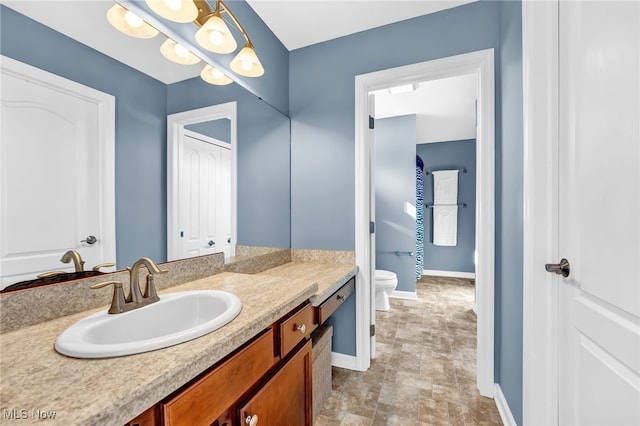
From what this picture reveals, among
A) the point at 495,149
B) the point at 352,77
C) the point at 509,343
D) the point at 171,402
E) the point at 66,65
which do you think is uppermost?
the point at 352,77

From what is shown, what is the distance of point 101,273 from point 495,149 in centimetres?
203

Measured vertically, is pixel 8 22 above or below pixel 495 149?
above

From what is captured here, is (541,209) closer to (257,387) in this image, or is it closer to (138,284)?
(257,387)

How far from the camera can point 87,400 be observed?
46cm

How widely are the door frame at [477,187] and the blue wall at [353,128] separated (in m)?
0.04

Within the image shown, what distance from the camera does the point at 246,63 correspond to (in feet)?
4.97

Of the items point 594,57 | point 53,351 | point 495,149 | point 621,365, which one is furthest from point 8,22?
point 495,149

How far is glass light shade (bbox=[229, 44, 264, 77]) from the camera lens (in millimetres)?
1483

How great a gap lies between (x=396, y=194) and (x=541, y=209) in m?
2.62

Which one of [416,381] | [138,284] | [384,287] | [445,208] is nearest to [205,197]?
[138,284]

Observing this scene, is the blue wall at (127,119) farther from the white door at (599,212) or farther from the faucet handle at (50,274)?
the white door at (599,212)

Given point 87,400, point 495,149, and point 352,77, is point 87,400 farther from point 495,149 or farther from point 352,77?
point 352,77

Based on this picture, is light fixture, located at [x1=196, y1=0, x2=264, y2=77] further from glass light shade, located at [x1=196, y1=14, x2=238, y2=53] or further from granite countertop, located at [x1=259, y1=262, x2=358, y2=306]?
granite countertop, located at [x1=259, y1=262, x2=358, y2=306]

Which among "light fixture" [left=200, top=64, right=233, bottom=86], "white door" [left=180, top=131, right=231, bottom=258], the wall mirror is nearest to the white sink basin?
the wall mirror
